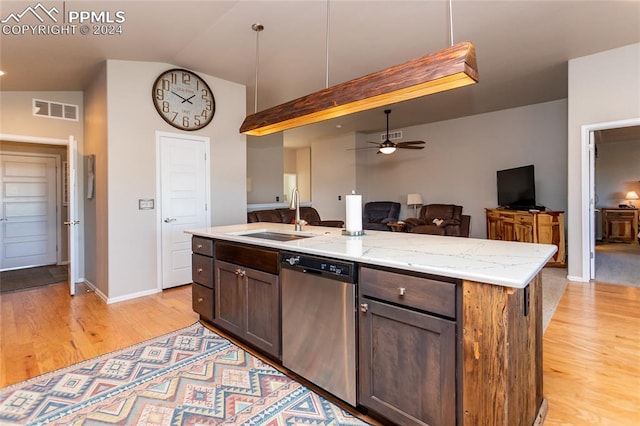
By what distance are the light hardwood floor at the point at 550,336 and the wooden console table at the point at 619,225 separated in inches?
196

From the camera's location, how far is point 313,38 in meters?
3.25

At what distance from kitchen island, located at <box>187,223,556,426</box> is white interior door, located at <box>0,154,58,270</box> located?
5.93 meters

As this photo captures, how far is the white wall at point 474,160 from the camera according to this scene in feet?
18.7

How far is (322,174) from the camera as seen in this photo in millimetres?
8977

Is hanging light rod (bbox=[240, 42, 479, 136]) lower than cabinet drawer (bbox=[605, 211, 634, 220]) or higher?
higher

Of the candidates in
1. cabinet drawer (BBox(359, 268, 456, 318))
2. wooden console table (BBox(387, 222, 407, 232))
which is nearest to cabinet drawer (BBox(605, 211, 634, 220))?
wooden console table (BBox(387, 222, 407, 232))

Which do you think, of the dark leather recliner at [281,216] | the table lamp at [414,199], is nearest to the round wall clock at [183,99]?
the dark leather recliner at [281,216]

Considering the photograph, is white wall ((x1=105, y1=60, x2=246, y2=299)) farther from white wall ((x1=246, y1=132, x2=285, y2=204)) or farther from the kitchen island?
white wall ((x1=246, y1=132, x2=285, y2=204))

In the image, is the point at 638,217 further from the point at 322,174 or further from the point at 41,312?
the point at 41,312

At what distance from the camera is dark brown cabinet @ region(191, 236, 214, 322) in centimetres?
271

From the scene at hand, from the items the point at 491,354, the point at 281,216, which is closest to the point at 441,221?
the point at 281,216

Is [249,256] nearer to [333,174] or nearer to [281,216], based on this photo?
[281,216]

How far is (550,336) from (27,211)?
7.43m

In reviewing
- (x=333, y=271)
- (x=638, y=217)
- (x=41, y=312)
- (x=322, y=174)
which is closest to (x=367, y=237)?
(x=333, y=271)
